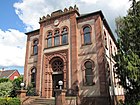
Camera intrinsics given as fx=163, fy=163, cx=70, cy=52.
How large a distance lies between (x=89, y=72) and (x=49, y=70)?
5764mm

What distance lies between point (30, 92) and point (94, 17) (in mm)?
12798

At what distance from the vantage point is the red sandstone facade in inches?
720

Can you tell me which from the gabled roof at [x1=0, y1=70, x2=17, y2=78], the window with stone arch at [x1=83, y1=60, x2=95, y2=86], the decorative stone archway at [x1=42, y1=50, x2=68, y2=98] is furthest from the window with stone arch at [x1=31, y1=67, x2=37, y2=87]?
the gabled roof at [x1=0, y1=70, x2=17, y2=78]

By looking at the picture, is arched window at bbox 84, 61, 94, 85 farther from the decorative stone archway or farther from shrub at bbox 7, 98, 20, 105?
shrub at bbox 7, 98, 20, 105

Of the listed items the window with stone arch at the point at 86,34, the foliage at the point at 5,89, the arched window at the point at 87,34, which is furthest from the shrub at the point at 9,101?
the arched window at the point at 87,34

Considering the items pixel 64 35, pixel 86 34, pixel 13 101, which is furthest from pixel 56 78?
pixel 86 34

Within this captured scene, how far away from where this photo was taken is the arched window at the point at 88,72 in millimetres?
18641

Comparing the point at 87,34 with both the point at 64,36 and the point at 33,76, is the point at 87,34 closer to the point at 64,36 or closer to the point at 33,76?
the point at 64,36

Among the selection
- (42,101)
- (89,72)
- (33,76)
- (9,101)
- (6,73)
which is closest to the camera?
(9,101)

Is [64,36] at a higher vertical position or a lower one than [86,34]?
higher

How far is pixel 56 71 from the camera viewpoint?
2156 cm

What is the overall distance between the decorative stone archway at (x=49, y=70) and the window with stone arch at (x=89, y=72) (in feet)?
8.37

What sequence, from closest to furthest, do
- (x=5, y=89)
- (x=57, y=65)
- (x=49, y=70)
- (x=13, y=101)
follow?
(x=13, y=101), (x=57, y=65), (x=49, y=70), (x=5, y=89)

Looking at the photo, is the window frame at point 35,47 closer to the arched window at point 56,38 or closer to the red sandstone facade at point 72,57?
the red sandstone facade at point 72,57
